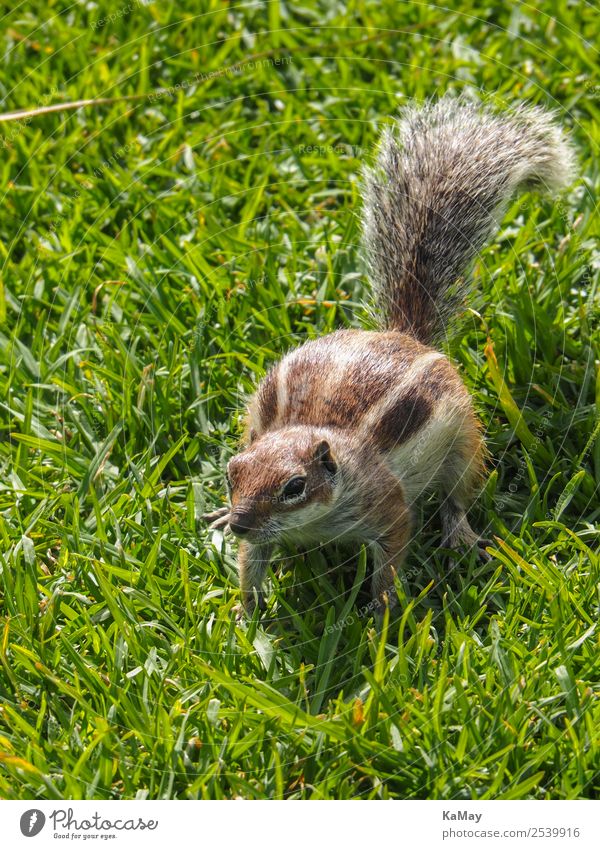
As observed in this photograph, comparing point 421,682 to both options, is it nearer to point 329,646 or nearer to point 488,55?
point 329,646

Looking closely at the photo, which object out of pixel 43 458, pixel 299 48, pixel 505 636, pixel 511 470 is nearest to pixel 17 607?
pixel 43 458

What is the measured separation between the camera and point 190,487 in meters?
3.67

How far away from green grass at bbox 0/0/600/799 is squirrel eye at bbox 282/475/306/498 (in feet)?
1.24

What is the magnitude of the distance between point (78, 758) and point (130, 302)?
2003 millimetres

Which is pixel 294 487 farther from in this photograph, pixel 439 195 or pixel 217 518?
pixel 439 195

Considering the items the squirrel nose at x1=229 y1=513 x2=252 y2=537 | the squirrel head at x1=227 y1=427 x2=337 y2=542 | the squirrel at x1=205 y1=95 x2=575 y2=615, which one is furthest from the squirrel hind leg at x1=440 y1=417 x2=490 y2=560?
the squirrel nose at x1=229 y1=513 x2=252 y2=537

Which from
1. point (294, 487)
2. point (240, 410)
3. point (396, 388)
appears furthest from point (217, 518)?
point (396, 388)

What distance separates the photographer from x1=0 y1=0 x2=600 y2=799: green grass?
286cm

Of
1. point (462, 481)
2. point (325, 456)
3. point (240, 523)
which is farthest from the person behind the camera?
point (462, 481)

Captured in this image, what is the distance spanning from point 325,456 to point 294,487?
152 mm

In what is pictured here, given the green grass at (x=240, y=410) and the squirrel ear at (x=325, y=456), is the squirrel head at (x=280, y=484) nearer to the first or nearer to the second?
the squirrel ear at (x=325, y=456)

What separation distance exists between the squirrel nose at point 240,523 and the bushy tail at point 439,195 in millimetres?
1104

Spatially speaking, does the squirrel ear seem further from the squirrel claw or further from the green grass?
the squirrel claw

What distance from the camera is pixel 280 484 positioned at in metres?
3.03
